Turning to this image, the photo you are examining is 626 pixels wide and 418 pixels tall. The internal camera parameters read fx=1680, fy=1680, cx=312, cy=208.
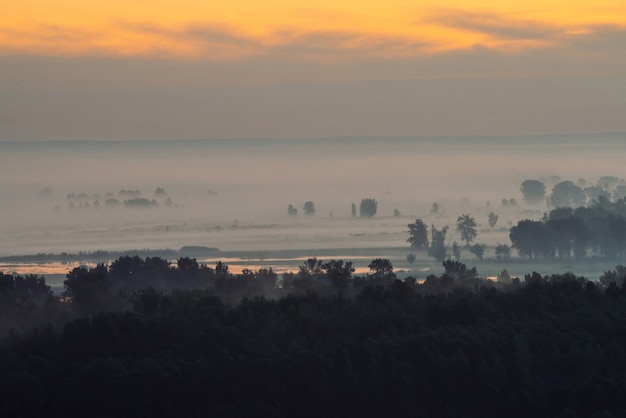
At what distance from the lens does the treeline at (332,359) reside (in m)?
67.5

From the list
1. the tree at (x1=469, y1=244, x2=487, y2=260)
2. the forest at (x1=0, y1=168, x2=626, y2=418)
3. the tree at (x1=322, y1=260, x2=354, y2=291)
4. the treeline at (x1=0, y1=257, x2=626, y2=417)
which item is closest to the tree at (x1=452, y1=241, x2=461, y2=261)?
the tree at (x1=469, y1=244, x2=487, y2=260)

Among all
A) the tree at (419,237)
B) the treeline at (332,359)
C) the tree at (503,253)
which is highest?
the tree at (419,237)

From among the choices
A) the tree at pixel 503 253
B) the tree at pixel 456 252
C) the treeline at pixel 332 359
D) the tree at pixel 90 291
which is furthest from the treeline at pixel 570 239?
the treeline at pixel 332 359

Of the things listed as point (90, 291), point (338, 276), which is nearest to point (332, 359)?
point (90, 291)

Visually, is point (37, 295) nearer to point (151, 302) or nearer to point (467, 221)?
point (151, 302)

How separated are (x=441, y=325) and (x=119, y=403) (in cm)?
1928

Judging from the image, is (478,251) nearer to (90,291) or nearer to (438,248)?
(438,248)

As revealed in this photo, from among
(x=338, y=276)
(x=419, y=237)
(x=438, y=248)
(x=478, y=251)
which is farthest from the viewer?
(x=419, y=237)

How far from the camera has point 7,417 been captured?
65.3 meters

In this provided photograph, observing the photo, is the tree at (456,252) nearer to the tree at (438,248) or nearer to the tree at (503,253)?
the tree at (438,248)

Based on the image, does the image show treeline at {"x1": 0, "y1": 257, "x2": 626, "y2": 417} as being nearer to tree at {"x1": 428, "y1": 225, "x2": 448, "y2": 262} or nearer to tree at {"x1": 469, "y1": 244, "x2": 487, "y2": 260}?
tree at {"x1": 428, "y1": 225, "x2": 448, "y2": 262}

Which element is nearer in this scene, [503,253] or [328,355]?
[328,355]

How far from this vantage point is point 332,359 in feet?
238

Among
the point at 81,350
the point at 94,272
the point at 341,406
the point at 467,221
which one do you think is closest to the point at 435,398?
the point at 341,406
